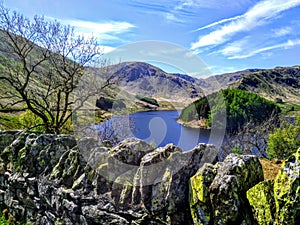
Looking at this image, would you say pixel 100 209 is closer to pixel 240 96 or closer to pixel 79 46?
pixel 79 46

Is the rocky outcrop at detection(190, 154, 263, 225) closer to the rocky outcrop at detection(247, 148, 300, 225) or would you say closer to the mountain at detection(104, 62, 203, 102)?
the rocky outcrop at detection(247, 148, 300, 225)

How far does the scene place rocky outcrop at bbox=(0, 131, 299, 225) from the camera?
19.5 ft

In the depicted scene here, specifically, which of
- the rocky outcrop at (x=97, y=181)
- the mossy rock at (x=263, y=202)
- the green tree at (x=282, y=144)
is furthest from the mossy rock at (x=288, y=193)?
the green tree at (x=282, y=144)

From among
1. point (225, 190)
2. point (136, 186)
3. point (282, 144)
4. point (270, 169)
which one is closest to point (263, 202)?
point (225, 190)

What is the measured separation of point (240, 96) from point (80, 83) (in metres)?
92.7

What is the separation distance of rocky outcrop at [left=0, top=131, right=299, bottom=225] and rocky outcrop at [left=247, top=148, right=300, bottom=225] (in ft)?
0.06

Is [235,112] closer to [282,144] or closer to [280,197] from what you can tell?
[282,144]

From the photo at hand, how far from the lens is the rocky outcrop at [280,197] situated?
206 inches

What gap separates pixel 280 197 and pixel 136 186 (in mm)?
3644

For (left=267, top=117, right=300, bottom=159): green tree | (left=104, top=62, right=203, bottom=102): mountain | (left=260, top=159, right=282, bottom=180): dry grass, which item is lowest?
(left=267, top=117, right=300, bottom=159): green tree

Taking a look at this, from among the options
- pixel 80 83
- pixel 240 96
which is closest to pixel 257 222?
pixel 80 83

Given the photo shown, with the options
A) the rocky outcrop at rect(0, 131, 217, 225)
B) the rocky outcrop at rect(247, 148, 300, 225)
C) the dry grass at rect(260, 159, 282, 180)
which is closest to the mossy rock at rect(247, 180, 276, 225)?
the rocky outcrop at rect(247, 148, 300, 225)

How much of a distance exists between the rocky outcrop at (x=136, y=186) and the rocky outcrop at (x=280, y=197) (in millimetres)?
17

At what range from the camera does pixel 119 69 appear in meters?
23.5
